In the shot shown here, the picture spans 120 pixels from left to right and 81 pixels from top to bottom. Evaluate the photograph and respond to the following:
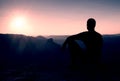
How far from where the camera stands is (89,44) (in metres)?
9.18

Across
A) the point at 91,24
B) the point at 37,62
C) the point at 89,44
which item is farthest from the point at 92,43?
the point at 37,62

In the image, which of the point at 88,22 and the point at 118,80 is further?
the point at 118,80

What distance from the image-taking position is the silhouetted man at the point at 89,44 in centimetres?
885

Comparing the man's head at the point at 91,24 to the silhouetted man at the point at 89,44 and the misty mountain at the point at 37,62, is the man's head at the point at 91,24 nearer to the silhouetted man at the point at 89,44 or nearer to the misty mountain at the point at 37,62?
the silhouetted man at the point at 89,44

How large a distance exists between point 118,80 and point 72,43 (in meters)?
6.50

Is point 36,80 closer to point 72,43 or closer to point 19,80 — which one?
point 19,80

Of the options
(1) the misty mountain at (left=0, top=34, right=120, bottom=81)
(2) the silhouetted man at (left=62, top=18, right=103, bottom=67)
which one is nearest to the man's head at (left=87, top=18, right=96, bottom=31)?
(2) the silhouetted man at (left=62, top=18, right=103, bottom=67)

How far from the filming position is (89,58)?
946cm

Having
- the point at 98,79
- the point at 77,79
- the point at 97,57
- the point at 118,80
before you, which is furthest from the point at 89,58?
the point at 118,80

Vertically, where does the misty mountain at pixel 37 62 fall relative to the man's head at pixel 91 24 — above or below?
below

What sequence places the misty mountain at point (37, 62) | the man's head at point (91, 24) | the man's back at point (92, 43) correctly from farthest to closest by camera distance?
the misty mountain at point (37, 62) → the man's back at point (92, 43) → the man's head at point (91, 24)

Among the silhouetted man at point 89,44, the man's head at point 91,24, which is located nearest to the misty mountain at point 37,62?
the silhouetted man at point 89,44

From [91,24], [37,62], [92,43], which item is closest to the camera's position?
[91,24]

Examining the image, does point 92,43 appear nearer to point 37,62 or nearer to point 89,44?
point 89,44
